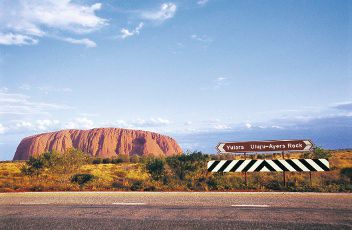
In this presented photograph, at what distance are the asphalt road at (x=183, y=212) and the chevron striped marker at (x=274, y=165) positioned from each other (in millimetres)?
2655

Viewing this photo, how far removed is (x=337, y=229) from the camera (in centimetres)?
550

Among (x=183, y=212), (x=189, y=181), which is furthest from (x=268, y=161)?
(x=183, y=212)

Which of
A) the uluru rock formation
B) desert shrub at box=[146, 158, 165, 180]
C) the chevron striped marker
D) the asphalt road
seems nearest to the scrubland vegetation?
desert shrub at box=[146, 158, 165, 180]

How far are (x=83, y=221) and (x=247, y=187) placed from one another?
7658mm

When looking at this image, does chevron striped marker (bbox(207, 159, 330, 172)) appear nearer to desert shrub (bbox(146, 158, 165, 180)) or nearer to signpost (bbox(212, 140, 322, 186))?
signpost (bbox(212, 140, 322, 186))

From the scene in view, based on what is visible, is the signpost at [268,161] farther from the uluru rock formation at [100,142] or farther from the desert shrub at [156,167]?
the uluru rock formation at [100,142]

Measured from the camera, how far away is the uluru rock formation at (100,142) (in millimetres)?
135875

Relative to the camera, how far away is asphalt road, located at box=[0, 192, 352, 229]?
6.07 m

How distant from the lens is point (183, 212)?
23.9ft

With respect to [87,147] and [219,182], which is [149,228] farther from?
[87,147]

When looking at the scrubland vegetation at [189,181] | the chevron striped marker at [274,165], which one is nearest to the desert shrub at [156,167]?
the scrubland vegetation at [189,181]

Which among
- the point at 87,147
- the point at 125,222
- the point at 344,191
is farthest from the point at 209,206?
the point at 87,147

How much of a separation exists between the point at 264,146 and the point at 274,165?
54.7 inches

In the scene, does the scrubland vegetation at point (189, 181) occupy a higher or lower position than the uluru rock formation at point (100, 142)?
lower
